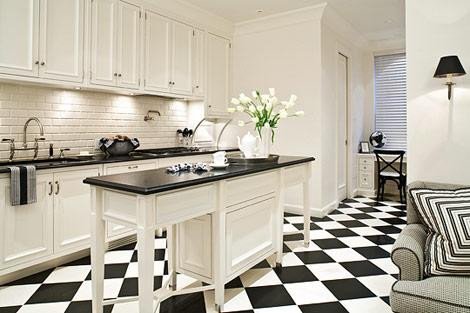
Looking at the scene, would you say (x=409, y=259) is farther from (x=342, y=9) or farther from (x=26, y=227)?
(x=342, y=9)

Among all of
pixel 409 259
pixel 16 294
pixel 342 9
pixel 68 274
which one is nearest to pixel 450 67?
pixel 409 259

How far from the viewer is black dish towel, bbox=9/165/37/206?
8.14 feet

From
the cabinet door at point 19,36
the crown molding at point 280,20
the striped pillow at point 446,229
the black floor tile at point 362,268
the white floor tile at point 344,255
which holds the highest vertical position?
the crown molding at point 280,20

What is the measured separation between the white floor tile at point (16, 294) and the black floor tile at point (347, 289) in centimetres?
226

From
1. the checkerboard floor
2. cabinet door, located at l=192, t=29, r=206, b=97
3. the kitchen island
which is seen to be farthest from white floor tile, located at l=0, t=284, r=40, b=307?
cabinet door, located at l=192, t=29, r=206, b=97

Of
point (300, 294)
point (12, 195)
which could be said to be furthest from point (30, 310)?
point (300, 294)

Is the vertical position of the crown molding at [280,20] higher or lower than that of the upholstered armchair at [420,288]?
higher

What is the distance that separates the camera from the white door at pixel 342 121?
5.34m

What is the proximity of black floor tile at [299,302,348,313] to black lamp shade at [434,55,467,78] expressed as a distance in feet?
5.99

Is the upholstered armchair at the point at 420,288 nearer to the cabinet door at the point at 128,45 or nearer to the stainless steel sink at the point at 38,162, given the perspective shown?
the stainless steel sink at the point at 38,162

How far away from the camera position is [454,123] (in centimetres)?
255

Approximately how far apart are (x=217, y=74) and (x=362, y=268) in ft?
11.1

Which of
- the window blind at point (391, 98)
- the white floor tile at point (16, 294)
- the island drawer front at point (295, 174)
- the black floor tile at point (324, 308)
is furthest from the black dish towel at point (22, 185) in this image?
Answer: the window blind at point (391, 98)

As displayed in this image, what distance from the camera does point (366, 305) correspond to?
89.4 inches
